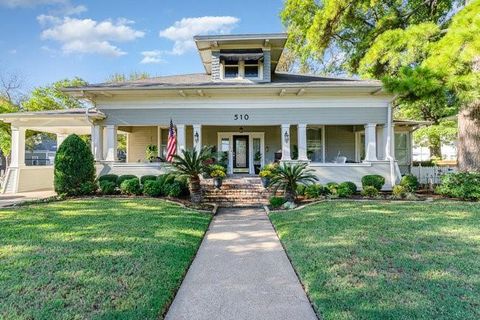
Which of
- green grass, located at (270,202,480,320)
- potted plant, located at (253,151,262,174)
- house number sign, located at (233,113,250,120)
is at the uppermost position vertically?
house number sign, located at (233,113,250,120)

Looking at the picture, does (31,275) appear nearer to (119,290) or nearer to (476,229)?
(119,290)

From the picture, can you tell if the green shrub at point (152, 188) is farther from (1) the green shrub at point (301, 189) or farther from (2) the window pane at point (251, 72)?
(2) the window pane at point (251, 72)

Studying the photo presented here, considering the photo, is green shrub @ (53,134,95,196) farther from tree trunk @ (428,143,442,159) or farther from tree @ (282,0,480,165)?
tree trunk @ (428,143,442,159)

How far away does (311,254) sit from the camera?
483 centimetres

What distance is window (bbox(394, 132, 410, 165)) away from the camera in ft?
53.3

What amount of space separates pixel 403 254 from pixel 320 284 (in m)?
1.75

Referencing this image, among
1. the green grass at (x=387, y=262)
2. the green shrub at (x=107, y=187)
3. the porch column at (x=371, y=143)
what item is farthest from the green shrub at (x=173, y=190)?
the porch column at (x=371, y=143)

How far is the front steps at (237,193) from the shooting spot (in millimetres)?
11102

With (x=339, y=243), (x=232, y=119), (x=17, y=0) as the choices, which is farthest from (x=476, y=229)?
(x=17, y=0)

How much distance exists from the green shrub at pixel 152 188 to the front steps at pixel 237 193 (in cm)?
167

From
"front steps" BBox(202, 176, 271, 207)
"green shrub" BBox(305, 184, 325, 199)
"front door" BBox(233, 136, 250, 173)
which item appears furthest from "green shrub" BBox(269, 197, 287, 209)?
"front door" BBox(233, 136, 250, 173)

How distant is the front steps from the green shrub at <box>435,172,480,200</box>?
6277 mm

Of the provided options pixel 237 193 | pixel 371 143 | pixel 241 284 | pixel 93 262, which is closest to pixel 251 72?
pixel 237 193

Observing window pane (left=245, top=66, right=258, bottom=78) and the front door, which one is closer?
window pane (left=245, top=66, right=258, bottom=78)
